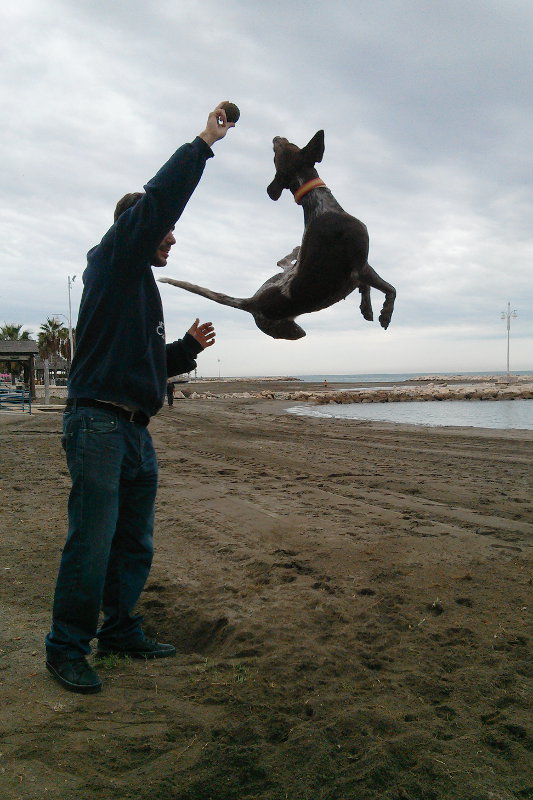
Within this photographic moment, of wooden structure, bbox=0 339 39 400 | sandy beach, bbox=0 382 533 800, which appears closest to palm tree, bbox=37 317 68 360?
wooden structure, bbox=0 339 39 400

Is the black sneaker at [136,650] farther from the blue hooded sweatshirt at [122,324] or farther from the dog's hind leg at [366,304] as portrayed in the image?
the dog's hind leg at [366,304]

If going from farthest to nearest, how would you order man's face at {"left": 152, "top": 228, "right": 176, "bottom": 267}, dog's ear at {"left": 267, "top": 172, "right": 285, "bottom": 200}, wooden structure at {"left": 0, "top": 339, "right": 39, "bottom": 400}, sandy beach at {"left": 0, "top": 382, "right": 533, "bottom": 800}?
wooden structure at {"left": 0, "top": 339, "right": 39, "bottom": 400}, man's face at {"left": 152, "top": 228, "right": 176, "bottom": 267}, sandy beach at {"left": 0, "top": 382, "right": 533, "bottom": 800}, dog's ear at {"left": 267, "top": 172, "right": 285, "bottom": 200}

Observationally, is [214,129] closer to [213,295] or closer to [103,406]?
[213,295]

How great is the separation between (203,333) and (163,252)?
647 millimetres

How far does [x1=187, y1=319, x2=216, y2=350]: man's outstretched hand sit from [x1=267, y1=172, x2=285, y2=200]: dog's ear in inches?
76.4

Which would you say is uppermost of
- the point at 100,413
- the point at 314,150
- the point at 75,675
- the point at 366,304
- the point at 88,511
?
the point at 314,150

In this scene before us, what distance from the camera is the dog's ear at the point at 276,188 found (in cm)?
198

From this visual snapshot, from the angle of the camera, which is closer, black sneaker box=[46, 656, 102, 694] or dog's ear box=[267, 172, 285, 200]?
dog's ear box=[267, 172, 285, 200]

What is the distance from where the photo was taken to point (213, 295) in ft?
7.35

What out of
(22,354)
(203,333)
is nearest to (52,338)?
(22,354)

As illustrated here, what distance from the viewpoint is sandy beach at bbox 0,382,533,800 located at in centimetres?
264

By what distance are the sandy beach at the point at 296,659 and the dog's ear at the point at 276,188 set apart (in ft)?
7.83

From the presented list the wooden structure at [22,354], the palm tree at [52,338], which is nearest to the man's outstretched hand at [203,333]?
the wooden structure at [22,354]

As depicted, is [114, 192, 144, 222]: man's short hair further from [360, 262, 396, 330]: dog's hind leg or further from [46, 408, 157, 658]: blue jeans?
[360, 262, 396, 330]: dog's hind leg
